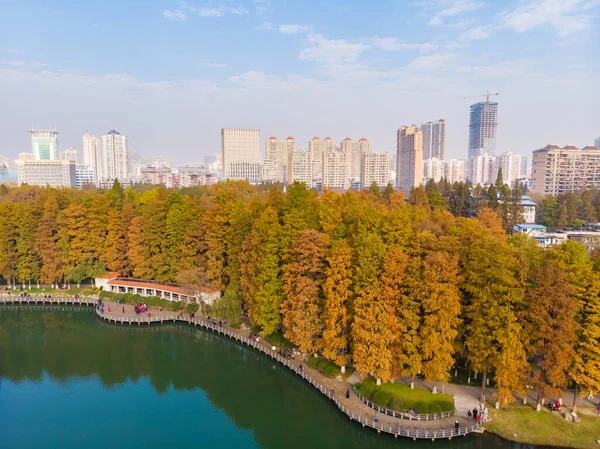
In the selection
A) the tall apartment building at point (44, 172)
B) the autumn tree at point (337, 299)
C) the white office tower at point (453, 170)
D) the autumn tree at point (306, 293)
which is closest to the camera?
the autumn tree at point (337, 299)

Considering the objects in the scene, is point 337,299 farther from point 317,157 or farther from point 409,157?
point 317,157

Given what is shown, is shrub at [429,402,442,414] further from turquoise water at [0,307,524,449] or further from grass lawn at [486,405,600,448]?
grass lawn at [486,405,600,448]

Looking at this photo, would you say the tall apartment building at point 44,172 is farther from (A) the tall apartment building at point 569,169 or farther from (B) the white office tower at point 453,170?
(A) the tall apartment building at point 569,169

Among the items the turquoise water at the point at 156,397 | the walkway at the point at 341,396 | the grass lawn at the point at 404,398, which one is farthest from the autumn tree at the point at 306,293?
the grass lawn at the point at 404,398

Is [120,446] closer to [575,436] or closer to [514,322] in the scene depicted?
[514,322]

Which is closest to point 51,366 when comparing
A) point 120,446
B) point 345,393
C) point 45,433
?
point 45,433
